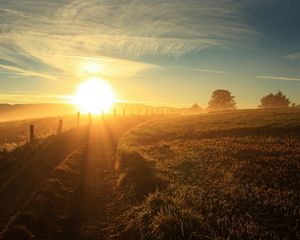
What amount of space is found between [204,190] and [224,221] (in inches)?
167

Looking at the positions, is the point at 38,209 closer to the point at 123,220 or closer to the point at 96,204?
the point at 96,204

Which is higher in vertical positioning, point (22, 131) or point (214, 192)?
point (214, 192)

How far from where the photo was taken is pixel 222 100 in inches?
5305

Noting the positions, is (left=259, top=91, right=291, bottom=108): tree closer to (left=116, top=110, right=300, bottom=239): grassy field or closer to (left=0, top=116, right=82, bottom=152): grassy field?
(left=0, top=116, right=82, bottom=152): grassy field

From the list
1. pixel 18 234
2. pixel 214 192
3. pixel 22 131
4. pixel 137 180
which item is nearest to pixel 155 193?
pixel 214 192

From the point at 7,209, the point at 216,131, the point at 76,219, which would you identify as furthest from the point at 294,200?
the point at 216,131

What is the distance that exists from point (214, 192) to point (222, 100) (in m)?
122

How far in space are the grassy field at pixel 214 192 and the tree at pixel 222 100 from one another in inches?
4163

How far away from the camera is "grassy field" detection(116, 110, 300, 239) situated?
1152 cm

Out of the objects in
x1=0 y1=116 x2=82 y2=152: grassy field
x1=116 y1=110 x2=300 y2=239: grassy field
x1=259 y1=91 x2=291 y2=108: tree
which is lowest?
x1=0 y1=116 x2=82 y2=152: grassy field

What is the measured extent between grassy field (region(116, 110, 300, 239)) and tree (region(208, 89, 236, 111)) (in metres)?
106

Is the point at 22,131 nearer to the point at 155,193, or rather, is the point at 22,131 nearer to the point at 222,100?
the point at 155,193

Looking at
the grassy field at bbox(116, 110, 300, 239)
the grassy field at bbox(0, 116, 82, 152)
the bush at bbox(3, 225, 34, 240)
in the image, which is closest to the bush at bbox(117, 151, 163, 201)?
the grassy field at bbox(116, 110, 300, 239)

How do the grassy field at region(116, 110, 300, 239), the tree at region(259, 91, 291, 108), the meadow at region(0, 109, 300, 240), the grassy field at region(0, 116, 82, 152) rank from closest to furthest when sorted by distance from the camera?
the grassy field at region(116, 110, 300, 239) < the meadow at region(0, 109, 300, 240) < the grassy field at region(0, 116, 82, 152) < the tree at region(259, 91, 291, 108)
